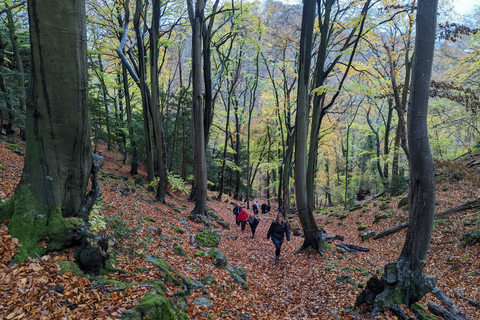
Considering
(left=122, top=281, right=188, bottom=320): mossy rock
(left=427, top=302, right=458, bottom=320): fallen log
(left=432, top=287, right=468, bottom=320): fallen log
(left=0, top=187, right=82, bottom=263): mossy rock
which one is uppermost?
(left=0, top=187, right=82, bottom=263): mossy rock

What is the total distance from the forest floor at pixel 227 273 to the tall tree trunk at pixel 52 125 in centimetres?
23

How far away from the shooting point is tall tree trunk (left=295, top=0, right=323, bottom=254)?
24.7ft

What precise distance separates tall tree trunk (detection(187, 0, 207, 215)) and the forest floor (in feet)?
4.82

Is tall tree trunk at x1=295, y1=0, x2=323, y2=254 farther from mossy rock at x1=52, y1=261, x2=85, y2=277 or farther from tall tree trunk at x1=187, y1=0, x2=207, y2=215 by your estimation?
mossy rock at x1=52, y1=261, x2=85, y2=277

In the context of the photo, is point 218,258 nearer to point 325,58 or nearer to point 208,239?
point 208,239

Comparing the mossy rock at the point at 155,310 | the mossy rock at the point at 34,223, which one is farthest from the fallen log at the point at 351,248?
the mossy rock at the point at 34,223

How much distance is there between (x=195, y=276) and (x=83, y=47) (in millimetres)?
4205

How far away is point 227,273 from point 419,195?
165 inches

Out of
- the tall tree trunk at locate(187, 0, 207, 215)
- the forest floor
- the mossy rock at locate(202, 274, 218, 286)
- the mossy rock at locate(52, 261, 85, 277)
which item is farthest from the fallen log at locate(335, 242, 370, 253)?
the mossy rock at locate(52, 261, 85, 277)

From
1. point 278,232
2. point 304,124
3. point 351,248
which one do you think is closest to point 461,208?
point 351,248

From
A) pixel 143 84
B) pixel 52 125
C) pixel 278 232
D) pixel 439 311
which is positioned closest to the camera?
pixel 52 125

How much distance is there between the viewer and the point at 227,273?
5.83m

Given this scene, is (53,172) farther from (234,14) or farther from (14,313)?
(234,14)

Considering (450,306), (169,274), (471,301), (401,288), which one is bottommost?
(471,301)
